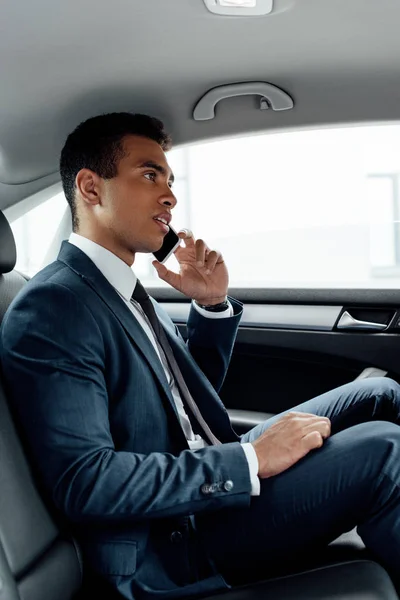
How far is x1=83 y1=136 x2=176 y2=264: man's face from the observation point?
1.58 meters

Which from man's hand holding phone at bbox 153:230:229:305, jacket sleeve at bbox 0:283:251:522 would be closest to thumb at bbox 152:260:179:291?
man's hand holding phone at bbox 153:230:229:305

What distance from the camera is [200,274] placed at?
1.91 m

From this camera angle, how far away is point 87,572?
1.28 metres

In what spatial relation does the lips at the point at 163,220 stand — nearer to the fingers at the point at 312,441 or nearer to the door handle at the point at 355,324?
the fingers at the point at 312,441

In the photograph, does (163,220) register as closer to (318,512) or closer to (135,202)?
(135,202)

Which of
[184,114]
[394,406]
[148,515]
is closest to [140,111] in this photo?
[184,114]

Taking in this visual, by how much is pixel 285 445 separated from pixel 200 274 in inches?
29.9

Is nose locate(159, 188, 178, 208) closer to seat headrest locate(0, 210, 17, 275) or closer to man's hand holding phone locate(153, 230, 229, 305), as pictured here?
man's hand holding phone locate(153, 230, 229, 305)

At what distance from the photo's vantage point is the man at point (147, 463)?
1.17m

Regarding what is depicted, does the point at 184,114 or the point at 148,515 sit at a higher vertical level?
the point at 184,114

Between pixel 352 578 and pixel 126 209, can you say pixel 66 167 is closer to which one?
pixel 126 209

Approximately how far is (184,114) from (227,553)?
1.18 metres

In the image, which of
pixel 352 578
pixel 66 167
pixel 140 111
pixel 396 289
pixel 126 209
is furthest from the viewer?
pixel 396 289

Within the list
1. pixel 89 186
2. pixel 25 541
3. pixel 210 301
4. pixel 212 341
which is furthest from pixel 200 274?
pixel 25 541
